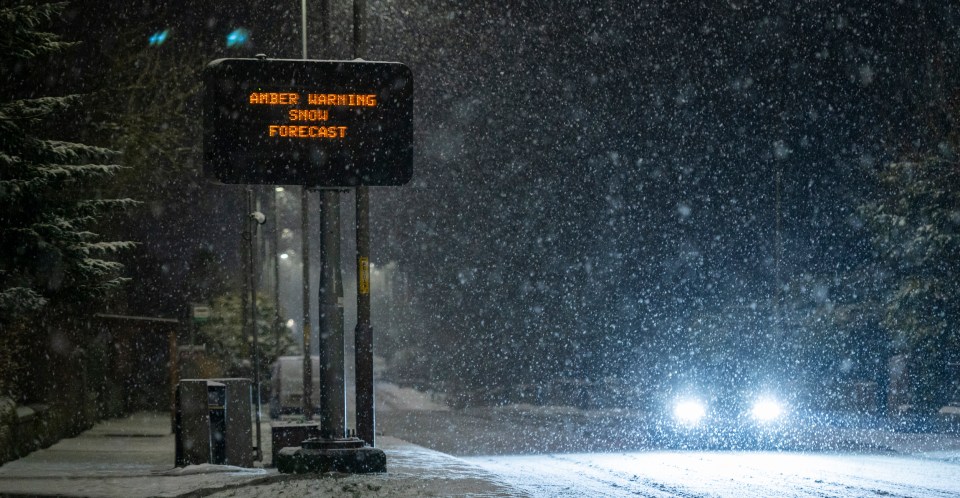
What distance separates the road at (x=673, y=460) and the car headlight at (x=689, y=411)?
1128 mm

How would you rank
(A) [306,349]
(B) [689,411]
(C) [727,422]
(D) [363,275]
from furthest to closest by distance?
1. (C) [727,422]
2. (B) [689,411]
3. (A) [306,349]
4. (D) [363,275]

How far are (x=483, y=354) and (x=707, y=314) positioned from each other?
814 inches

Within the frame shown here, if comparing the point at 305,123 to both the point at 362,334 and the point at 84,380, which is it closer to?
the point at 362,334

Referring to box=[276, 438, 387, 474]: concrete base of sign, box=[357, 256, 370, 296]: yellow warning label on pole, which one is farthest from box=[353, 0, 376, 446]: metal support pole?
box=[276, 438, 387, 474]: concrete base of sign

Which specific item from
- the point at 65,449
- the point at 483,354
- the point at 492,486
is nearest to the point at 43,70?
the point at 65,449

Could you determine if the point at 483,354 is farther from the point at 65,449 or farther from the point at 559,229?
the point at 65,449

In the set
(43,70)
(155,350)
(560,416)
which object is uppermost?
(43,70)

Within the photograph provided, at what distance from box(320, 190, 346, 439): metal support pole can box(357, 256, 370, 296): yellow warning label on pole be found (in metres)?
1.85

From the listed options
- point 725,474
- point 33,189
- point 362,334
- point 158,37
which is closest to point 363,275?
point 362,334

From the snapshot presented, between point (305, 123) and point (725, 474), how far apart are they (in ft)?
25.5

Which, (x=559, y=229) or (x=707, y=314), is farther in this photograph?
(x=559, y=229)

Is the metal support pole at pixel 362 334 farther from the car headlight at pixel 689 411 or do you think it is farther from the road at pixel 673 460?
the car headlight at pixel 689 411

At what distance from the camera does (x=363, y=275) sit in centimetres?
1381

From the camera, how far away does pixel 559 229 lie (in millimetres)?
47656
